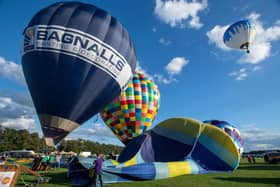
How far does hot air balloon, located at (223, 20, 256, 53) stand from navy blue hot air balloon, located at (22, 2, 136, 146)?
13077 mm

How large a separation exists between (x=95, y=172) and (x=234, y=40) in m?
17.1

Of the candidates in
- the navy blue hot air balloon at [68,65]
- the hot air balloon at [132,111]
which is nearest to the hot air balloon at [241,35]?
the hot air balloon at [132,111]

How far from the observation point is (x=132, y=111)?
72.4 ft

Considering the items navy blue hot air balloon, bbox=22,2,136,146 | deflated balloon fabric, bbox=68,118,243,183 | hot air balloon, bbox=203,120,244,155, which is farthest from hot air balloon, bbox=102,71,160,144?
navy blue hot air balloon, bbox=22,2,136,146

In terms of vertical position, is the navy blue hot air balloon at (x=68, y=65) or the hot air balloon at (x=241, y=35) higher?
the hot air balloon at (x=241, y=35)

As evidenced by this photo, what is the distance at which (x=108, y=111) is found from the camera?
23.0 metres

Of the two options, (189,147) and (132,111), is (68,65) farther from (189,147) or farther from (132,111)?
(132,111)

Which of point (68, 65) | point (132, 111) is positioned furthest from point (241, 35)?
point (68, 65)

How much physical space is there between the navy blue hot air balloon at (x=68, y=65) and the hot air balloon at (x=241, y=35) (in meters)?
13.1

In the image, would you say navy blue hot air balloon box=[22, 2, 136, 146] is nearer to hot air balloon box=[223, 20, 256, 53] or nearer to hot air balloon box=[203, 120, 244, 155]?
hot air balloon box=[223, 20, 256, 53]

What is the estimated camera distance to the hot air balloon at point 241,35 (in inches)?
845

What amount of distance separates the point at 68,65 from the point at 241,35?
15.7m

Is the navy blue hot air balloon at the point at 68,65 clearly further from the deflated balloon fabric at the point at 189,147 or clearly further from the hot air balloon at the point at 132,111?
the hot air balloon at the point at 132,111

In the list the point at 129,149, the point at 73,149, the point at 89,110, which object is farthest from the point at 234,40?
the point at 73,149
